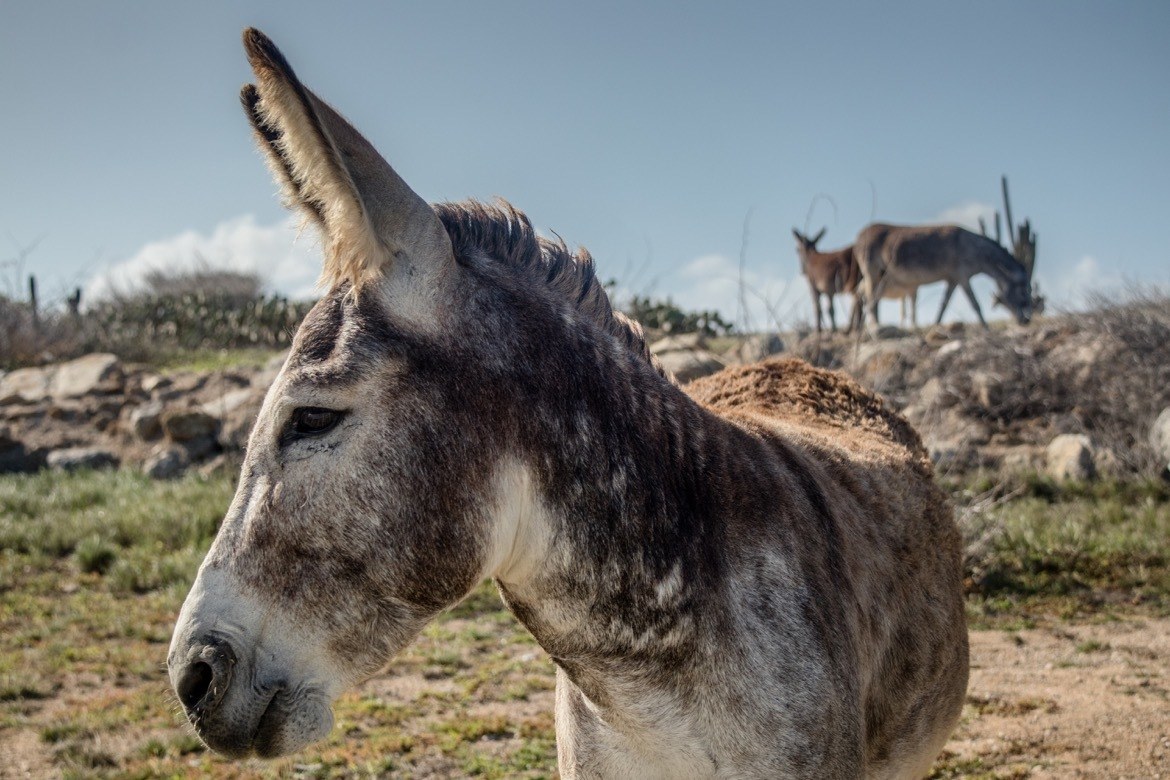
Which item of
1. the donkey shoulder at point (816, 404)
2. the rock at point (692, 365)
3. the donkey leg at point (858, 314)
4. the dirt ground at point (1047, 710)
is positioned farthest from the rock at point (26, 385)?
the donkey shoulder at point (816, 404)

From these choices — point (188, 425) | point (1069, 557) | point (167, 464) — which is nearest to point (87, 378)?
point (188, 425)

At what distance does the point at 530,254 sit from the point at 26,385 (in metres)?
16.3

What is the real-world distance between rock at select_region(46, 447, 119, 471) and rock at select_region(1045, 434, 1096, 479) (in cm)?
1198

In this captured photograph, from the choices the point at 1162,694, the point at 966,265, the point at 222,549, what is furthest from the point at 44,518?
the point at 966,265

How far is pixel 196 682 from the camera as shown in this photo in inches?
70.0

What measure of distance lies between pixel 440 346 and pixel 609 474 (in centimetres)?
47

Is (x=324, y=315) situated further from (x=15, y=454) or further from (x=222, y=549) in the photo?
(x=15, y=454)

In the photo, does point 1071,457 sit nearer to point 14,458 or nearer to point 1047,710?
point 1047,710

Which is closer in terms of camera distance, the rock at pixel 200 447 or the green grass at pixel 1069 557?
the green grass at pixel 1069 557

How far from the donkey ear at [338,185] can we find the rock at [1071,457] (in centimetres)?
919

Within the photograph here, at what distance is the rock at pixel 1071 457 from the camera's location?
9324 mm

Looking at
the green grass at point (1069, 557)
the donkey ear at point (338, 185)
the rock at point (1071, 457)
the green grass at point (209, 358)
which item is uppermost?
the green grass at point (209, 358)

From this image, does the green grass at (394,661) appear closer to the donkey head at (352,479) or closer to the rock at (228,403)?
the donkey head at (352,479)

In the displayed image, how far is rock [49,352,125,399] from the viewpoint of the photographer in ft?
48.3
